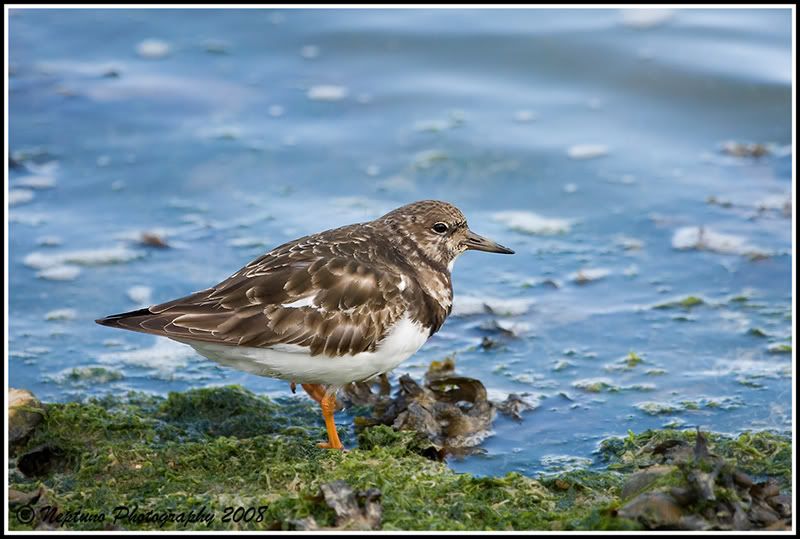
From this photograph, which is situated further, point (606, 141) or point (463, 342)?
point (606, 141)

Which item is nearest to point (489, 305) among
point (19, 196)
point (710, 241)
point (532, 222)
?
point (532, 222)

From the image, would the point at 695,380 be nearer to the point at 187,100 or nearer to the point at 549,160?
the point at 549,160

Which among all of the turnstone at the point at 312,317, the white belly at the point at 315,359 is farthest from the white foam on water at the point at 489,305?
the white belly at the point at 315,359

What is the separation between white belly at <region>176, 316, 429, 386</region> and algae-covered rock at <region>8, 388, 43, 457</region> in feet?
2.43

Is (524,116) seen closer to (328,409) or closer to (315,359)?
(328,409)

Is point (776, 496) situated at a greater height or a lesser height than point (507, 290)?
greater

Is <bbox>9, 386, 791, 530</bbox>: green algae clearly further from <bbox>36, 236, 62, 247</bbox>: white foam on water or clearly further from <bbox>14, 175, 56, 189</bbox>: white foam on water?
<bbox>14, 175, 56, 189</bbox>: white foam on water

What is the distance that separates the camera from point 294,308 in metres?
4.15

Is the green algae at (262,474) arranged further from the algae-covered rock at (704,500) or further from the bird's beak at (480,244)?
the bird's beak at (480,244)

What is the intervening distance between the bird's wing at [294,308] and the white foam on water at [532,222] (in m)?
2.61

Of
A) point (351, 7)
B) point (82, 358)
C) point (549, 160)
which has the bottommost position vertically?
point (82, 358)

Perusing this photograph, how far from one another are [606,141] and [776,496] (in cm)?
458

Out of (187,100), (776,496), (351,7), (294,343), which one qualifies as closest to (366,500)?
(294,343)

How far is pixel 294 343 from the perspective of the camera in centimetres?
411
